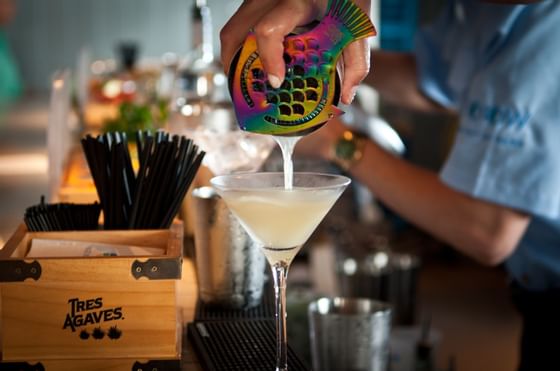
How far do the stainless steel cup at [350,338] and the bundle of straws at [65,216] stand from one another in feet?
1.79

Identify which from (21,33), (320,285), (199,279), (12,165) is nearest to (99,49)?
(21,33)

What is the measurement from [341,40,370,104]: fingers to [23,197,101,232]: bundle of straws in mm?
458

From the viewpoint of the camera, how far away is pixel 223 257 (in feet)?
4.94

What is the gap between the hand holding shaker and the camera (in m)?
1.10

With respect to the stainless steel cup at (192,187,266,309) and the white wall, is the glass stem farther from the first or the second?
the white wall

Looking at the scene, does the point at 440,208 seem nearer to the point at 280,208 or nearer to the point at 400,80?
the point at 400,80

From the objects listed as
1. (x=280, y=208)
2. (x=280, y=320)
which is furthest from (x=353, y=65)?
(x=280, y=320)

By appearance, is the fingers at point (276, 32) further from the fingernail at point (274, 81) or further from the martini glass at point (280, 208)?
the martini glass at point (280, 208)

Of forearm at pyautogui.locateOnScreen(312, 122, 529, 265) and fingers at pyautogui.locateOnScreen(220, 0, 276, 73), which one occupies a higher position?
fingers at pyautogui.locateOnScreen(220, 0, 276, 73)

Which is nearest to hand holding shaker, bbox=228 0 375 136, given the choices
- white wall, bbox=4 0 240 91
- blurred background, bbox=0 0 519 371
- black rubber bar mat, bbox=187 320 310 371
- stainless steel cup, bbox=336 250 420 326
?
black rubber bar mat, bbox=187 320 310 371

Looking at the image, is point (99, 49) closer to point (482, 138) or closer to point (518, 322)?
point (518, 322)

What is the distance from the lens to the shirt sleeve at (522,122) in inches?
80.3

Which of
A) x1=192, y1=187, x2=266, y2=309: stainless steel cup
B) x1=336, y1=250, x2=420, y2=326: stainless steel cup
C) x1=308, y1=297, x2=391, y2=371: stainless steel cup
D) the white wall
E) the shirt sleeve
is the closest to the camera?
x1=192, y1=187, x2=266, y2=309: stainless steel cup

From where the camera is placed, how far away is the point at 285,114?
1.15 metres
